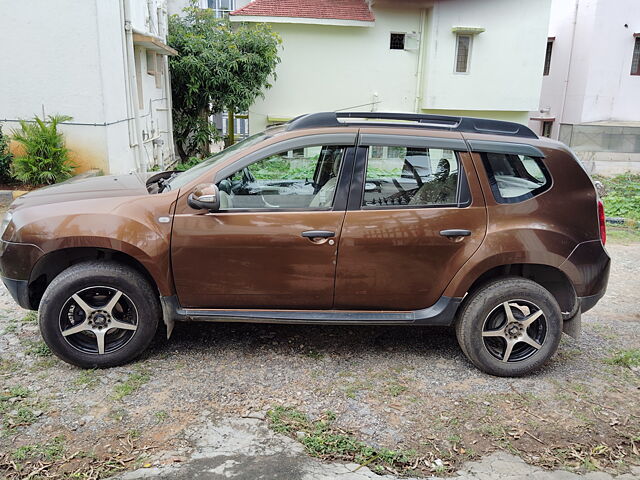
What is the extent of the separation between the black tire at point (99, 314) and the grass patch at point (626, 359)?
12.0 feet

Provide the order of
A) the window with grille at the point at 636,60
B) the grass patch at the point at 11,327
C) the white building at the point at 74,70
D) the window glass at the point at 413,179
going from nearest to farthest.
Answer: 1. the window glass at the point at 413,179
2. the grass patch at the point at 11,327
3. the white building at the point at 74,70
4. the window with grille at the point at 636,60

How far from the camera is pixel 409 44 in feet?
54.0

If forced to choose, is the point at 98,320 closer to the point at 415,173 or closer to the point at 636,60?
the point at 415,173

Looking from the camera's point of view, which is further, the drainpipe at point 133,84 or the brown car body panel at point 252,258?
the drainpipe at point 133,84

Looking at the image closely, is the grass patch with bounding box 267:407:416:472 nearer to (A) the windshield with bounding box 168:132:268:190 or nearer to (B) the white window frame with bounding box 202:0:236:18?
(A) the windshield with bounding box 168:132:268:190

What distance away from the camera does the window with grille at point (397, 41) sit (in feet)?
53.8

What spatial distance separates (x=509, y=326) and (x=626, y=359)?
1231 mm

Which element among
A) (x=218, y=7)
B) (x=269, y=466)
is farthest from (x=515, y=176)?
(x=218, y=7)

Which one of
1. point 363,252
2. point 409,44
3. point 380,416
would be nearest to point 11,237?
point 363,252

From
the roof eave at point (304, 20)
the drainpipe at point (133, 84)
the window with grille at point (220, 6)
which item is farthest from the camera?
the window with grille at point (220, 6)

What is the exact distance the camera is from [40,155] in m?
8.52

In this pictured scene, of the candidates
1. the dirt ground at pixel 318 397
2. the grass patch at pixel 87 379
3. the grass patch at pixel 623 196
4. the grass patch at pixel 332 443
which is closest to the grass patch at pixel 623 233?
the grass patch at pixel 623 196

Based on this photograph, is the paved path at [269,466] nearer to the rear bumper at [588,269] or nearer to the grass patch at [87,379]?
the grass patch at [87,379]

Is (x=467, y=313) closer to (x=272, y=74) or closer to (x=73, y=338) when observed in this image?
(x=73, y=338)
